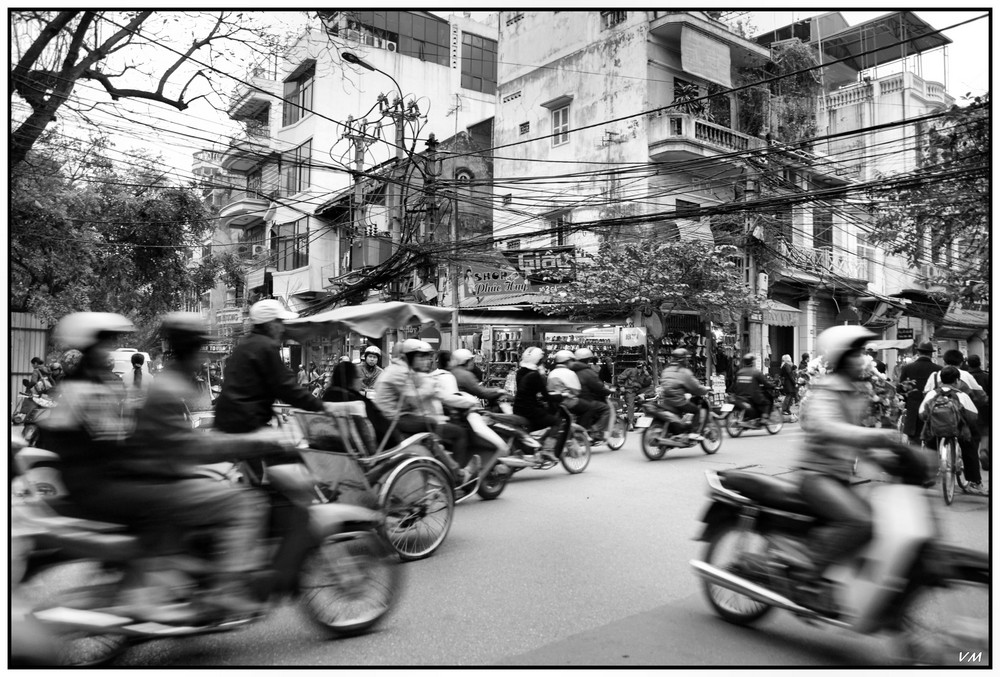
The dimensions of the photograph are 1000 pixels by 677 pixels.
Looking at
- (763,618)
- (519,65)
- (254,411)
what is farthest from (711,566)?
(519,65)

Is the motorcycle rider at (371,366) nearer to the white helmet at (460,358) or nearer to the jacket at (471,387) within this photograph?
the white helmet at (460,358)

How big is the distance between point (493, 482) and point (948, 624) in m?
4.67

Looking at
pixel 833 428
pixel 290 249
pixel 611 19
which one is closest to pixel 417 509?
pixel 833 428

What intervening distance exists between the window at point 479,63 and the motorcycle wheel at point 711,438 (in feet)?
58.4

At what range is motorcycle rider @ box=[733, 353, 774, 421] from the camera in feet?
40.8

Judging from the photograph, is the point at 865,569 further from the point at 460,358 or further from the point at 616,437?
the point at 616,437

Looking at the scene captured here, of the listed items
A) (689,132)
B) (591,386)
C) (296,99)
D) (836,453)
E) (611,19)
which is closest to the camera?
(836,453)

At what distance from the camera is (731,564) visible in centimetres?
374

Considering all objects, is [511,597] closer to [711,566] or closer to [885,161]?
[711,566]

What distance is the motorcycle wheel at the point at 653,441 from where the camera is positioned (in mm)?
9906

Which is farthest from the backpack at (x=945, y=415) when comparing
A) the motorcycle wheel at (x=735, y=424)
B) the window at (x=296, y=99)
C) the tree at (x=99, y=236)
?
the window at (x=296, y=99)

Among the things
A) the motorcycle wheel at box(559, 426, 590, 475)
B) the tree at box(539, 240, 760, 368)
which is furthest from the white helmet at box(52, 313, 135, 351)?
the tree at box(539, 240, 760, 368)

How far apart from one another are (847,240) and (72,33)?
21931 mm

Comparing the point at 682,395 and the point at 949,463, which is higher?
the point at 682,395
